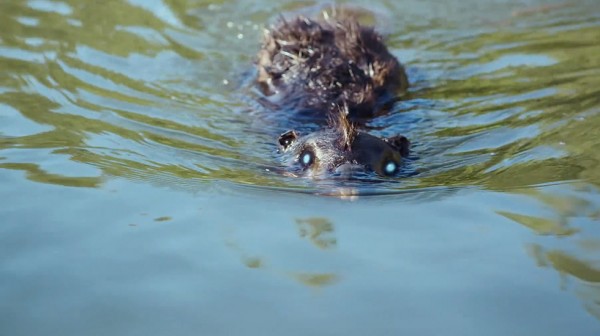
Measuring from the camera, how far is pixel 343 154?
20.0 feet

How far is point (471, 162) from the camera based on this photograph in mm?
6414

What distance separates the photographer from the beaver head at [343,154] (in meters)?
6.03

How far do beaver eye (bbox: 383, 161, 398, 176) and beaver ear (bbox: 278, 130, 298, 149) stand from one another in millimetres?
804

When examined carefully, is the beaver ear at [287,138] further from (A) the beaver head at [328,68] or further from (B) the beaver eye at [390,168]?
(A) the beaver head at [328,68]

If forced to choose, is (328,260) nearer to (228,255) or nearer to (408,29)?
(228,255)

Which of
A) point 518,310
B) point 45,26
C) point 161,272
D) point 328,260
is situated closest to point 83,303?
point 161,272

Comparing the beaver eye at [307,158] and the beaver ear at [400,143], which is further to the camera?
the beaver ear at [400,143]

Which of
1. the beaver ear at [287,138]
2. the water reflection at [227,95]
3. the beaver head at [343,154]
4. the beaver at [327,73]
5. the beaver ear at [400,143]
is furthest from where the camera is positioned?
the beaver at [327,73]

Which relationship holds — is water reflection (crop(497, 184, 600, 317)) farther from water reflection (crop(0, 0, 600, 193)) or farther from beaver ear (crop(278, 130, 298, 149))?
beaver ear (crop(278, 130, 298, 149))

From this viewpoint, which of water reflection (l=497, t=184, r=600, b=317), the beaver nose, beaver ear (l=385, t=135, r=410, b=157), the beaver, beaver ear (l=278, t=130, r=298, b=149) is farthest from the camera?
the beaver

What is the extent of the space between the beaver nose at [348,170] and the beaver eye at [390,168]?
0.71 feet

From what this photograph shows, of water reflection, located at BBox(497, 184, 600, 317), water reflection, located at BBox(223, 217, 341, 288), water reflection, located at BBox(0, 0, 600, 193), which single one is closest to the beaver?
water reflection, located at BBox(0, 0, 600, 193)

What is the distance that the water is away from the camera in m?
4.07

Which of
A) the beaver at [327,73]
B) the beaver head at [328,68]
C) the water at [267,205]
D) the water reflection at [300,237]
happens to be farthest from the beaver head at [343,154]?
the beaver head at [328,68]
